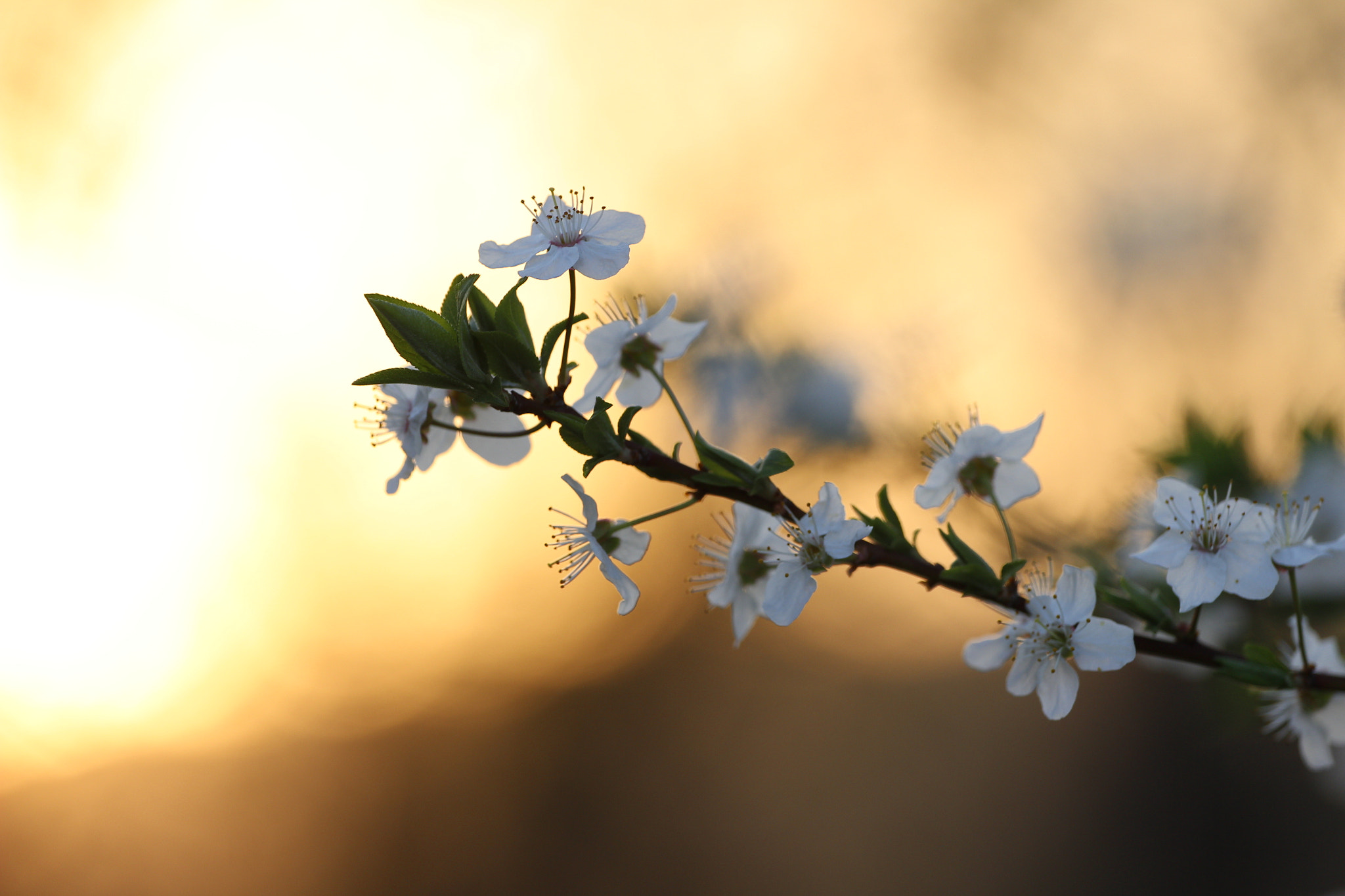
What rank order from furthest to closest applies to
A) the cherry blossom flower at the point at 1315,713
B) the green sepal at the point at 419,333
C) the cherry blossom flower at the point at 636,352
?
the cherry blossom flower at the point at 1315,713
the cherry blossom flower at the point at 636,352
the green sepal at the point at 419,333

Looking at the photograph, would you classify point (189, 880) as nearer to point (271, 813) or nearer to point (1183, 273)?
point (271, 813)

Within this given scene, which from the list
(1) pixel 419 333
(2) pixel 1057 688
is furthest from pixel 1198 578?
(1) pixel 419 333

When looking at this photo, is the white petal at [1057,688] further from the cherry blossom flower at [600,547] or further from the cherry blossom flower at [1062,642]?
the cherry blossom flower at [600,547]

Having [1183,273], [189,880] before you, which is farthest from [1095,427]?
[189,880]

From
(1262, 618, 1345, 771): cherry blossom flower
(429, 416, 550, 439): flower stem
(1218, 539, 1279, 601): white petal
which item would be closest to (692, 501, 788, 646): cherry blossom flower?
(429, 416, 550, 439): flower stem

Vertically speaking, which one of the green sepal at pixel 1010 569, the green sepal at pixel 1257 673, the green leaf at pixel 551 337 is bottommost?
the green sepal at pixel 1257 673

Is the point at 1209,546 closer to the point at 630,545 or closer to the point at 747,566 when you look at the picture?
the point at 747,566

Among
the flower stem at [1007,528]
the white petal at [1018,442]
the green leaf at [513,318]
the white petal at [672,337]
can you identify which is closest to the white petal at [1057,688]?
the flower stem at [1007,528]

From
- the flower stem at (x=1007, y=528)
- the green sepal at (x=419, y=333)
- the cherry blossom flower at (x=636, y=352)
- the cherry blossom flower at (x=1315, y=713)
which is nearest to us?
the green sepal at (x=419, y=333)
